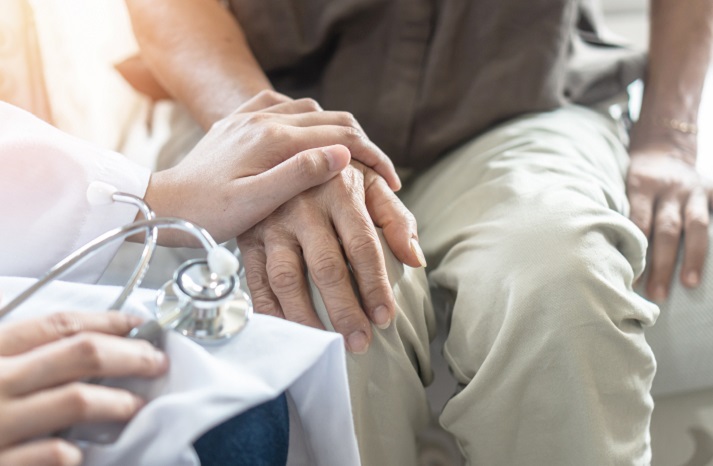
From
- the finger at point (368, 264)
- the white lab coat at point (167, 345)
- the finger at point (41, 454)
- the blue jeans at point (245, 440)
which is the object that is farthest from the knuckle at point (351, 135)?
the finger at point (41, 454)

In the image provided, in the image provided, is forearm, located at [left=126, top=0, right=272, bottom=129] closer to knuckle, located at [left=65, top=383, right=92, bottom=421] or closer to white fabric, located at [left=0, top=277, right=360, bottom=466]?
white fabric, located at [left=0, top=277, right=360, bottom=466]

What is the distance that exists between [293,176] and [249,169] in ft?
0.17

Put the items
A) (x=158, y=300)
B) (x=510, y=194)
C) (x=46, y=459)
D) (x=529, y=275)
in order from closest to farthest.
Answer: (x=46, y=459) < (x=158, y=300) < (x=529, y=275) < (x=510, y=194)

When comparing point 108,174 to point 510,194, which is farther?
point 510,194

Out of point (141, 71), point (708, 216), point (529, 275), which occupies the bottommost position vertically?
point (708, 216)

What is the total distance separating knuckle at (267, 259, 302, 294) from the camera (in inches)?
25.5

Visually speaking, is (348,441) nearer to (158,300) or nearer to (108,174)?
(158,300)

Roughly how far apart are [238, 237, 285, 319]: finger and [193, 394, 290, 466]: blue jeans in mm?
157

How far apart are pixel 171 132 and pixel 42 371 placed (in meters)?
0.63

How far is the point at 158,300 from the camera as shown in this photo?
52cm

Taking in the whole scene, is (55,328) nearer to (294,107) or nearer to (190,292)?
(190,292)

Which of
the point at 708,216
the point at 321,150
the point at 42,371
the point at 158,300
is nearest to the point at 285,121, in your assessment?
the point at 321,150

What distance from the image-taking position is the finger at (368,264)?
0.64 meters

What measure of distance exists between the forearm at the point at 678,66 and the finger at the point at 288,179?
55 cm
